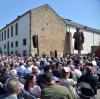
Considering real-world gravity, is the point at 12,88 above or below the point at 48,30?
below

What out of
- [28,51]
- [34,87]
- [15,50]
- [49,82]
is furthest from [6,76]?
[15,50]

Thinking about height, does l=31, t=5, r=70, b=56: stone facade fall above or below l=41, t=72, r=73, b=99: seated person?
above

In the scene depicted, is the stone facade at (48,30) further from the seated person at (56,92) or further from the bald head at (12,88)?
the bald head at (12,88)

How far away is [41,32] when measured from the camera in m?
52.6

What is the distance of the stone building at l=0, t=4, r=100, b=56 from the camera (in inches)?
1980

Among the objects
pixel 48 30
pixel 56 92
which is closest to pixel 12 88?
pixel 56 92

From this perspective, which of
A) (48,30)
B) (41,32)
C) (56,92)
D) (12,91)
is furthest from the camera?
(48,30)

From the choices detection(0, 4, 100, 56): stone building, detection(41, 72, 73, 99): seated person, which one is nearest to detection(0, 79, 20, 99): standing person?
detection(41, 72, 73, 99): seated person

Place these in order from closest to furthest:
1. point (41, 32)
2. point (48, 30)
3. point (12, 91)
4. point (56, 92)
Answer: point (12, 91), point (56, 92), point (41, 32), point (48, 30)

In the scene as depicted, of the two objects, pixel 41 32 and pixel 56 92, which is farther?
pixel 41 32

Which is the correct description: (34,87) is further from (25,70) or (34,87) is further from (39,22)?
(39,22)

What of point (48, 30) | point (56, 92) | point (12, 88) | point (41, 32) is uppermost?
point (48, 30)

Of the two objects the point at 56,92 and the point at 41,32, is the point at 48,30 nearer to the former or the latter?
the point at 41,32

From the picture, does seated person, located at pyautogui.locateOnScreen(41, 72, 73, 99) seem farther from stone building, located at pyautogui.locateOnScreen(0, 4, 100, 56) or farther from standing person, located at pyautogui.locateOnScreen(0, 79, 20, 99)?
stone building, located at pyautogui.locateOnScreen(0, 4, 100, 56)
